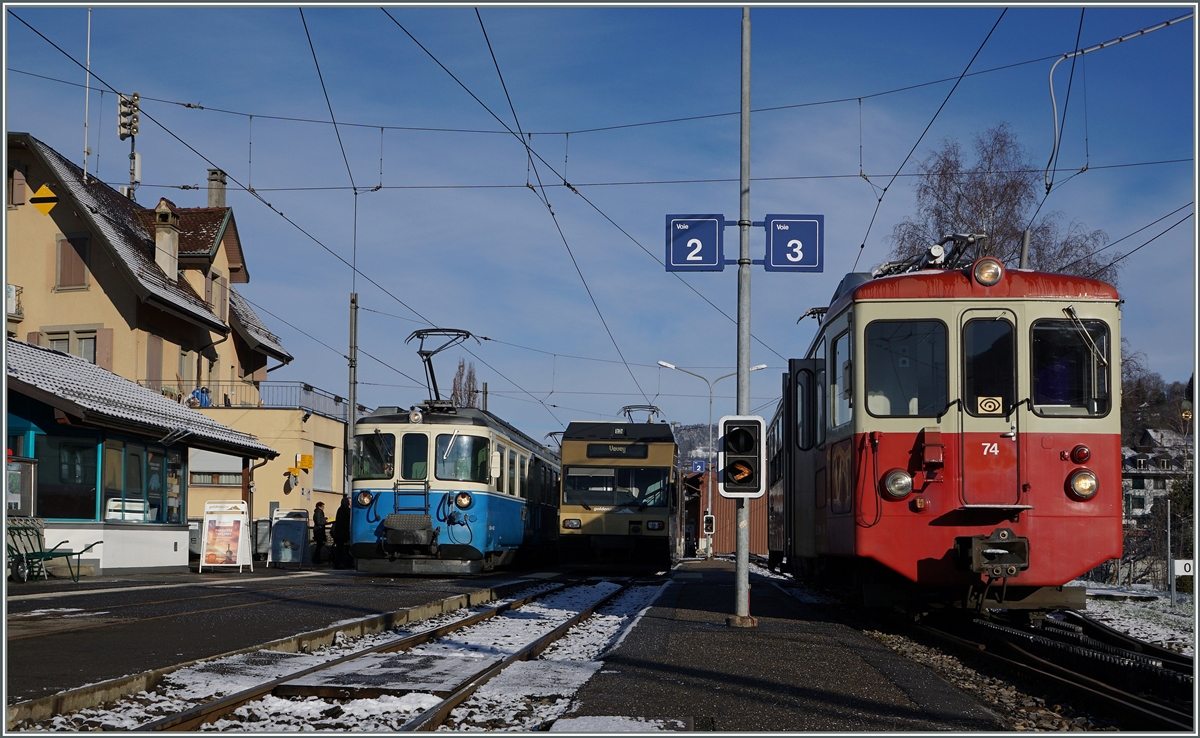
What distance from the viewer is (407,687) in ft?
24.6

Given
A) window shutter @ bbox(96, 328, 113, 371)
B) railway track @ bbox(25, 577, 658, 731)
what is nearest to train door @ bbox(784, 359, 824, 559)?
railway track @ bbox(25, 577, 658, 731)

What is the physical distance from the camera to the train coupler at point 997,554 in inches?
397

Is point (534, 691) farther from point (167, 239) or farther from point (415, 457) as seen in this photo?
point (167, 239)

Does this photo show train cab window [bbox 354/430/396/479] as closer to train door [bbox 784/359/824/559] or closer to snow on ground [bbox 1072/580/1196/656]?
train door [bbox 784/359/824/559]

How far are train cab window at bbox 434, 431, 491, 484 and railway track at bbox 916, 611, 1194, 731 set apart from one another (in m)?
11.2

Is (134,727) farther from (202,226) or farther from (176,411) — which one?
(202,226)

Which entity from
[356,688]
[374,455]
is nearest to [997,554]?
[356,688]

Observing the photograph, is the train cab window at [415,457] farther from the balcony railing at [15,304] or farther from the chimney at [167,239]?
the chimney at [167,239]

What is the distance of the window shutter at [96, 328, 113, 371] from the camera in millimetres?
32219

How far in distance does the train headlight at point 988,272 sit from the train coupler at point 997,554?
→ 7.70 feet

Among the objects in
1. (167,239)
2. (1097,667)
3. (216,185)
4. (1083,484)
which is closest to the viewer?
(1097,667)

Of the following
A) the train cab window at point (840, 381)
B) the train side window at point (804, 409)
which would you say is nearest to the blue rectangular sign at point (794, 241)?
the train side window at point (804, 409)

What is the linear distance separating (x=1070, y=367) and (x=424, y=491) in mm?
13160

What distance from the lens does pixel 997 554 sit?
10.2m
